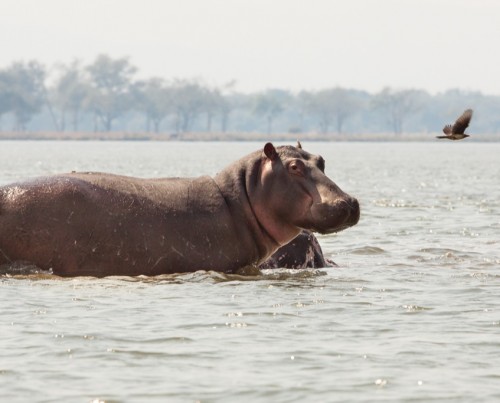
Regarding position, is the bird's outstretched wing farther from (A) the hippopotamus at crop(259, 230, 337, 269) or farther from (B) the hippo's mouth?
(B) the hippo's mouth

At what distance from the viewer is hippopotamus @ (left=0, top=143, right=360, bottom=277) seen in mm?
11625

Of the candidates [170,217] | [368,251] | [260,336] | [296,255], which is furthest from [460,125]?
[260,336]

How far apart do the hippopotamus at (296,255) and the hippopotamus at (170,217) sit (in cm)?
71

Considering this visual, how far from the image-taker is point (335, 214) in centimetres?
1188

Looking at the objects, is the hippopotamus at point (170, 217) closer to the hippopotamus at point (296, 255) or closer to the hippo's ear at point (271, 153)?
the hippo's ear at point (271, 153)

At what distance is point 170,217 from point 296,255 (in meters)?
1.96

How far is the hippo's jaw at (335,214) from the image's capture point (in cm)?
1184

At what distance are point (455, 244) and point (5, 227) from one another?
7.85m

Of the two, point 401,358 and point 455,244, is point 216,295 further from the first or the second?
point 455,244

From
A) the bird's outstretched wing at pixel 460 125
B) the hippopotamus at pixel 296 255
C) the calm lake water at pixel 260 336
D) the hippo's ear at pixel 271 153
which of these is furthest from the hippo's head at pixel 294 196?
the bird's outstretched wing at pixel 460 125

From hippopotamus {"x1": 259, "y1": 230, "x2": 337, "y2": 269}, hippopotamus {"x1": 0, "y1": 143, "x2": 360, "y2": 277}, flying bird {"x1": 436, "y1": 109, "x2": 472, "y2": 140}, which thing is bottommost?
hippopotamus {"x1": 259, "y1": 230, "x2": 337, "y2": 269}

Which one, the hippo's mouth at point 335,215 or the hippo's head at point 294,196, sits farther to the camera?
the hippo's head at point 294,196

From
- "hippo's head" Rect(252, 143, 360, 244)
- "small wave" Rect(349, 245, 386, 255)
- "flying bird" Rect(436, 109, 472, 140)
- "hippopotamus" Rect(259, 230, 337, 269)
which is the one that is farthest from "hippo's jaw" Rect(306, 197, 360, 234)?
"small wave" Rect(349, 245, 386, 255)

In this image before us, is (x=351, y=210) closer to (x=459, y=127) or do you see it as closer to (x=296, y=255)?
(x=296, y=255)
